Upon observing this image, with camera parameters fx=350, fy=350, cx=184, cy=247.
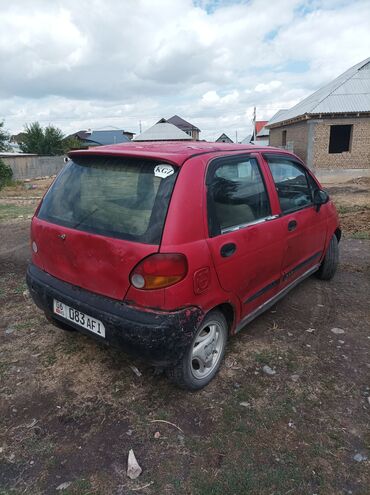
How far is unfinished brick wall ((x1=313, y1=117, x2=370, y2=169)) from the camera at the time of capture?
60.3 ft

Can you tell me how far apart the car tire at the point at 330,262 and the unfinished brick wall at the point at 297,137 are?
1629 cm

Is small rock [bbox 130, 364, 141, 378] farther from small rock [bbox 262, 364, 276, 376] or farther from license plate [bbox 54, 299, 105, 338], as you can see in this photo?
small rock [bbox 262, 364, 276, 376]

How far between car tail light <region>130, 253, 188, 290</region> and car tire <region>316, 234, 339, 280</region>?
2.87 metres

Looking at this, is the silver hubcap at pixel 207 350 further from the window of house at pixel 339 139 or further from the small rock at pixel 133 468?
the window of house at pixel 339 139

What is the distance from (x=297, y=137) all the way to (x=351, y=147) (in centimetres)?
317

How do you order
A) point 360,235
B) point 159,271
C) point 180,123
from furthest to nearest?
point 180,123, point 360,235, point 159,271

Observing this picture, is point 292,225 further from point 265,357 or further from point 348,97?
point 348,97

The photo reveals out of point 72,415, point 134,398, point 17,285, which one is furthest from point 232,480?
point 17,285

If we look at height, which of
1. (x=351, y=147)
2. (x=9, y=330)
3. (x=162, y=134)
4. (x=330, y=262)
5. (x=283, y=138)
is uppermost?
(x=162, y=134)

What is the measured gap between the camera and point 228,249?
244 cm

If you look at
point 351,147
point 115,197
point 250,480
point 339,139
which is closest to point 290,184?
point 115,197

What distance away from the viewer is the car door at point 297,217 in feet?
10.5

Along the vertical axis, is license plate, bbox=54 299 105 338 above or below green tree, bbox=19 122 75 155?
below

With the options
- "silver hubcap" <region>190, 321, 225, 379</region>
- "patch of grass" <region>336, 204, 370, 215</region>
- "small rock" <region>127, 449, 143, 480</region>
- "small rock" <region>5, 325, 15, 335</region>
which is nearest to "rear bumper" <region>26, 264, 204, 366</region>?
"silver hubcap" <region>190, 321, 225, 379</region>
